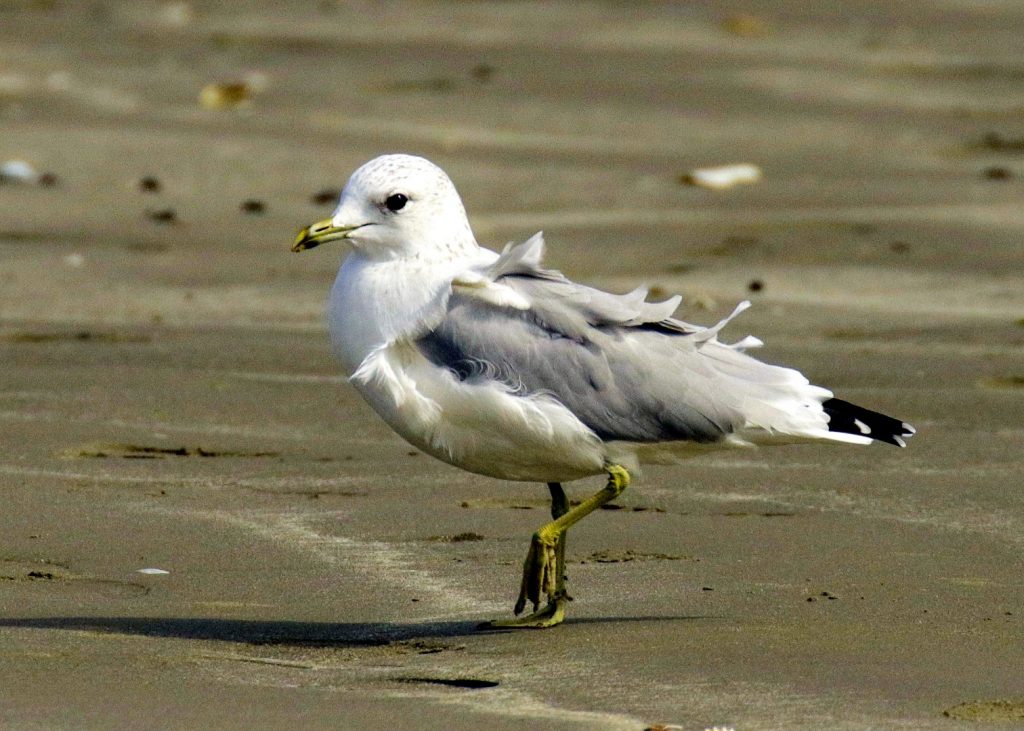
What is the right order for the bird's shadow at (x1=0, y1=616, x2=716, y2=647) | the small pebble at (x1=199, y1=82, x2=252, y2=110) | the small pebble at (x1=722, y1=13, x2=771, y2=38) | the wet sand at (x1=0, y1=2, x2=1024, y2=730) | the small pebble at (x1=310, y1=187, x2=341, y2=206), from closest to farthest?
the wet sand at (x1=0, y1=2, x2=1024, y2=730)
the bird's shadow at (x1=0, y1=616, x2=716, y2=647)
the small pebble at (x1=310, y1=187, x2=341, y2=206)
the small pebble at (x1=199, y1=82, x2=252, y2=110)
the small pebble at (x1=722, y1=13, x2=771, y2=38)

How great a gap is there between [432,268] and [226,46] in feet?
41.4

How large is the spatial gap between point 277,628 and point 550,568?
0.71 metres

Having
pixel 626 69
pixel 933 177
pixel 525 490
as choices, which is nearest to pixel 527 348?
pixel 525 490

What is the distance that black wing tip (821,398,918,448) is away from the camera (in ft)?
17.8

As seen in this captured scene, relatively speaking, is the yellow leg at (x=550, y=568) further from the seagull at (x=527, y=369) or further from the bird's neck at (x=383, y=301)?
the bird's neck at (x=383, y=301)

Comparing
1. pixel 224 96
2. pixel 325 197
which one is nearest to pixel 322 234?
pixel 325 197

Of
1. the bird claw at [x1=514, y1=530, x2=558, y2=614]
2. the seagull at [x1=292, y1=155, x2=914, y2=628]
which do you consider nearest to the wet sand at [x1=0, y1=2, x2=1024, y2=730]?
the bird claw at [x1=514, y1=530, x2=558, y2=614]

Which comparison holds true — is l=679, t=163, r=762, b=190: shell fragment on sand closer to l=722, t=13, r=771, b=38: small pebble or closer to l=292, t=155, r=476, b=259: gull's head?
l=722, t=13, r=771, b=38: small pebble

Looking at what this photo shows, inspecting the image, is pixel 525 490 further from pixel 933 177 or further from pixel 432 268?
pixel 933 177

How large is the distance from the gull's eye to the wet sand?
1.00m

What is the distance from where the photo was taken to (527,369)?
526cm

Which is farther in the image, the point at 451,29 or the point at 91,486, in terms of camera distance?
the point at 451,29

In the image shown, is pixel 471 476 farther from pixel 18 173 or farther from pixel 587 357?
pixel 18 173

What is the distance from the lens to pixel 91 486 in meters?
6.40
